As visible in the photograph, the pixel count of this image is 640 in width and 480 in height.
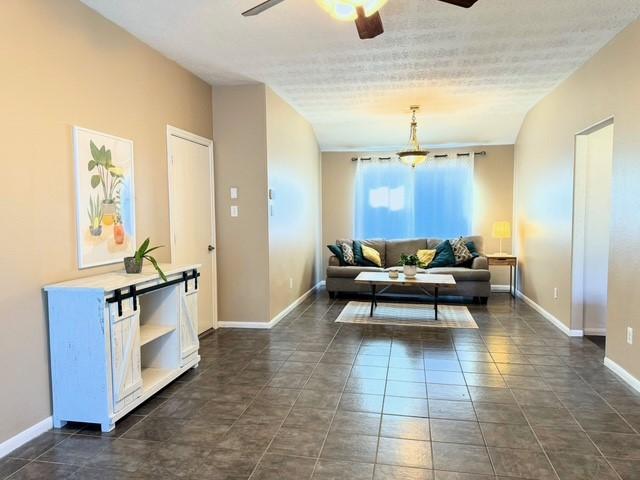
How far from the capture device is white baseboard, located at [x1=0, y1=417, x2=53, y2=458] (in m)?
2.18

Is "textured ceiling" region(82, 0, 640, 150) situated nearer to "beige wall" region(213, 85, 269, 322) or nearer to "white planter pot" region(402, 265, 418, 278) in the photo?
"beige wall" region(213, 85, 269, 322)

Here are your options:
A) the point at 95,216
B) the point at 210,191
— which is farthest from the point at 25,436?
the point at 210,191

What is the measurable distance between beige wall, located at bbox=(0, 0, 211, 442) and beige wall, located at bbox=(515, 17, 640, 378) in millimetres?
3768

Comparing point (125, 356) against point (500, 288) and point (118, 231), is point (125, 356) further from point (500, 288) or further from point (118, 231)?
point (500, 288)

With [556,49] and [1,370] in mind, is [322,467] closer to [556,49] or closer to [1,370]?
[1,370]

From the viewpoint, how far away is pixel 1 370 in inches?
85.4

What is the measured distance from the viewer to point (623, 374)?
3.09 metres

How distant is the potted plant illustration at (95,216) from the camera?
9.05ft

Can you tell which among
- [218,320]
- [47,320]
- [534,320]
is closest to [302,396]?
[47,320]

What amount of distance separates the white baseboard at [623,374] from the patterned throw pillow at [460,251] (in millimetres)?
2959

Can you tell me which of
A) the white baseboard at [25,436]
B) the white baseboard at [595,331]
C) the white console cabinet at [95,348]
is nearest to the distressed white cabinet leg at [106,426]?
the white console cabinet at [95,348]

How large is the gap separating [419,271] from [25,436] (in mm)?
4879

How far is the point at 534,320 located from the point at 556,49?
2.92 m

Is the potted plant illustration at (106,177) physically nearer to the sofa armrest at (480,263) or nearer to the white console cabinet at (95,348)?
the white console cabinet at (95,348)
